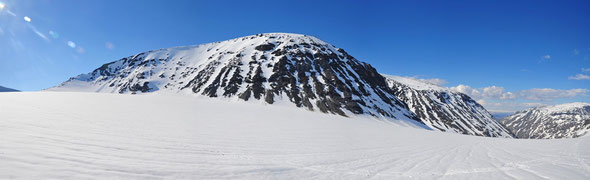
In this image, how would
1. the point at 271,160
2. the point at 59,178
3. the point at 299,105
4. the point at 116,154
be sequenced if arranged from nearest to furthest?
the point at 59,178, the point at 116,154, the point at 271,160, the point at 299,105

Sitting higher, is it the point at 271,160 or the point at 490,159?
the point at 271,160

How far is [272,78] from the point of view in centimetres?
7506

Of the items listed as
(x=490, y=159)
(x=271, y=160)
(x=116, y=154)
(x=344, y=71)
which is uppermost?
(x=344, y=71)

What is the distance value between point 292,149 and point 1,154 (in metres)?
9.58

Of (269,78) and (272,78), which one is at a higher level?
(269,78)

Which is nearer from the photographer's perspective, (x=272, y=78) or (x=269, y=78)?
(x=272, y=78)

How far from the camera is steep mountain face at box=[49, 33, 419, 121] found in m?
64.9

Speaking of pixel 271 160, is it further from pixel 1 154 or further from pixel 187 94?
pixel 187 94

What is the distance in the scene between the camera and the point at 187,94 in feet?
264

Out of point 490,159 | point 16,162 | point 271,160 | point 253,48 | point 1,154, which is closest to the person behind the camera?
point 16,162

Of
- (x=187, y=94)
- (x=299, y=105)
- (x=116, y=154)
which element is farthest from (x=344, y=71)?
(x=116, y=154)

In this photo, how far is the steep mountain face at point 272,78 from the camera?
64.9 metres

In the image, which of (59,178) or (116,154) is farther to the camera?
(116,154)

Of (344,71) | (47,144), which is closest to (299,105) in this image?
(344,71)
